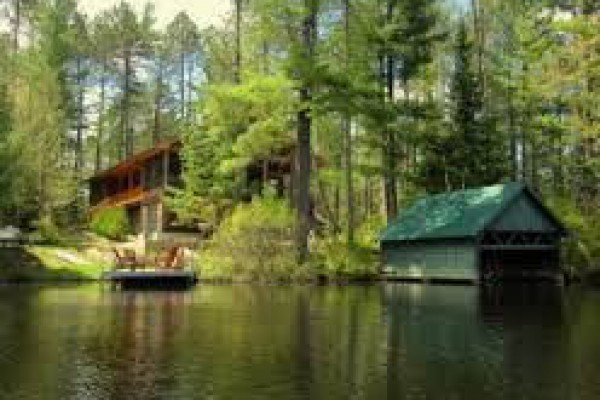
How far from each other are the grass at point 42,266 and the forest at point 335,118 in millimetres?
3200

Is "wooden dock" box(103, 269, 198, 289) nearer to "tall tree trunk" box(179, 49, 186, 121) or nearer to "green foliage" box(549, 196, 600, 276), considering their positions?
"green foliage" box(549, 196, 600, 276)

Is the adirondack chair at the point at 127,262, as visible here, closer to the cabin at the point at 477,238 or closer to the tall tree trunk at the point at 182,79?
the cabin at the point at 477,238

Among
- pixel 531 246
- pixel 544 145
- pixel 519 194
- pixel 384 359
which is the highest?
pixel 544 145

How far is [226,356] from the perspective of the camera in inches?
647

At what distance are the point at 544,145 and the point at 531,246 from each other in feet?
62.8

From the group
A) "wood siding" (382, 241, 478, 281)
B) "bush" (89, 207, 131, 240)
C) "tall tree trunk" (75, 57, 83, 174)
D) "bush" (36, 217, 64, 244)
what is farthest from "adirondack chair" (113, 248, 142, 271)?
"tall tree trunk" (75, 57, 83, 174)

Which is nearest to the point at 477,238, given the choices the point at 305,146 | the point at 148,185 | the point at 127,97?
the point at 305,146

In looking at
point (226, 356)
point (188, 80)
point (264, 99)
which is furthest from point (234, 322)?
point (188, 80)

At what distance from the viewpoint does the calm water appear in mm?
13219

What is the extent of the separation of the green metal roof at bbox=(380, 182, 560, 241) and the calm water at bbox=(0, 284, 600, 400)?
35.4 feet

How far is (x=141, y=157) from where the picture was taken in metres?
60.0

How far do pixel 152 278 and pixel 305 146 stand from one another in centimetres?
1080

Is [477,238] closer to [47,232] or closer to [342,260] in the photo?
[342,260]

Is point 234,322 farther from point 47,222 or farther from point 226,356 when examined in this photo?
point 47,222
